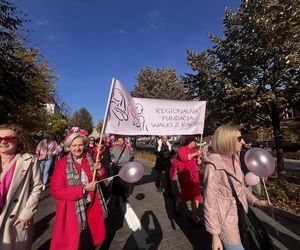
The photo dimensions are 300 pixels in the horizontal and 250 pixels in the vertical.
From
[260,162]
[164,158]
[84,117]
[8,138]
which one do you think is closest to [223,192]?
[260,162]

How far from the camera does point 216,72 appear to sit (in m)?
9.05

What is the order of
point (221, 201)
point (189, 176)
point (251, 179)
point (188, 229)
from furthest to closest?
point (189, 176), point (188, 229), point (251, 179), point (221, 201)

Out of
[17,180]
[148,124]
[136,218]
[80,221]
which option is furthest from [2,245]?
[136,218]

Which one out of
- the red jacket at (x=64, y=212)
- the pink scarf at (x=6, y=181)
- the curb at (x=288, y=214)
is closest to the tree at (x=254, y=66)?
the curb at (x=288, y=214)

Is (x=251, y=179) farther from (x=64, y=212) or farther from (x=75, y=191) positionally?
(x=64, y=212)

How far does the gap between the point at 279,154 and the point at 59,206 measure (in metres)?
8.89

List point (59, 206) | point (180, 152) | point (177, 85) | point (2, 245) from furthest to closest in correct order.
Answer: point (177, 85) → point (180, 152) → point (59, 206) → point (2, 245)

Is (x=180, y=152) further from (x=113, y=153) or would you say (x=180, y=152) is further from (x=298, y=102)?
(x=298, y=102)

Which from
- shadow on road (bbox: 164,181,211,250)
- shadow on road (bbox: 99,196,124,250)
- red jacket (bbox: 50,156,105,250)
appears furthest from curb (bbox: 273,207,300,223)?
red jacket (bbox: 50,156,105,250)

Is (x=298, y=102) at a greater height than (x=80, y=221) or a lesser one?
greater

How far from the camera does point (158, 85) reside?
38.2 m

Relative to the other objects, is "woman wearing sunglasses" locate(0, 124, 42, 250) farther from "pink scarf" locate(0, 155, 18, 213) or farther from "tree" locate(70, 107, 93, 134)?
"tree" locate(70, 107, 93, 134)

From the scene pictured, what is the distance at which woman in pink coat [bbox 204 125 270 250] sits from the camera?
224 cm

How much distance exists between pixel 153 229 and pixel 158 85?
34.3 m
